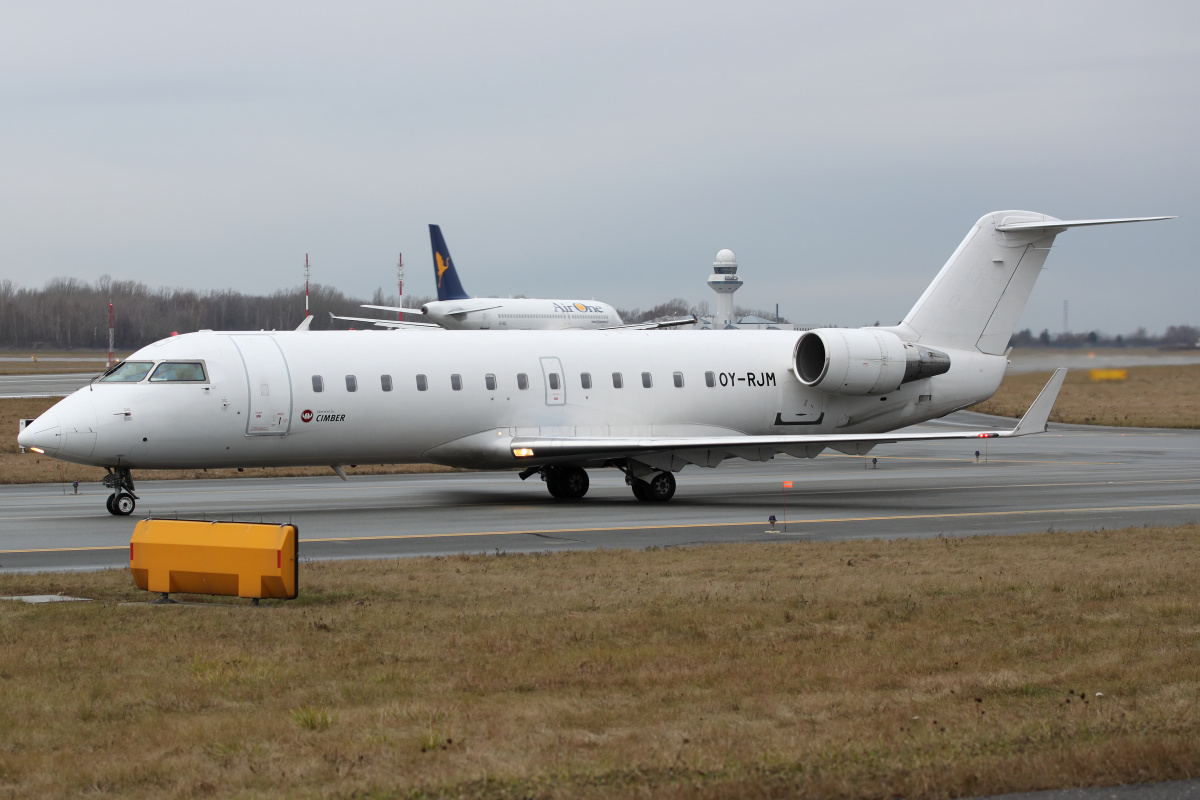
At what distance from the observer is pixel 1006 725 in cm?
819

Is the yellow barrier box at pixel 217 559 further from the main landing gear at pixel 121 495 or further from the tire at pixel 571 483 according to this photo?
the tire at pixel 571 483

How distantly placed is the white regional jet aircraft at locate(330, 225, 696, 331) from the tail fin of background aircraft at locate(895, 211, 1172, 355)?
109 ft

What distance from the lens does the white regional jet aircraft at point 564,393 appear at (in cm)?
2269

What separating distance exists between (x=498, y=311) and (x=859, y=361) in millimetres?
38906

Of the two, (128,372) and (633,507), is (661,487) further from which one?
(128,372)

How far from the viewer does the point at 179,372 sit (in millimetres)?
22812

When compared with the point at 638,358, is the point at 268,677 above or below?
below

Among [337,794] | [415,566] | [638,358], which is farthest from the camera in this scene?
[638,358]

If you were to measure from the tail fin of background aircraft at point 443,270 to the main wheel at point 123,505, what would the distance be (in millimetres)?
46319

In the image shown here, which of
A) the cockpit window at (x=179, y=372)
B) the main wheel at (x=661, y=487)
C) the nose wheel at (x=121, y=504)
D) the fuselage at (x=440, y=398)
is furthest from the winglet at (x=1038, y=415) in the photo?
the nose wheel at (x=121, y=504)

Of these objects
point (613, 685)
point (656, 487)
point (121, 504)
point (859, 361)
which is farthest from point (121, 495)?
point (613, 685)

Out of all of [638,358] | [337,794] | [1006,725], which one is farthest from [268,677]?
[638,358]

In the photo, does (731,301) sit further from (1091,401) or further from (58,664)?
(58,664)

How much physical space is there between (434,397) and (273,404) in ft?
10.2
